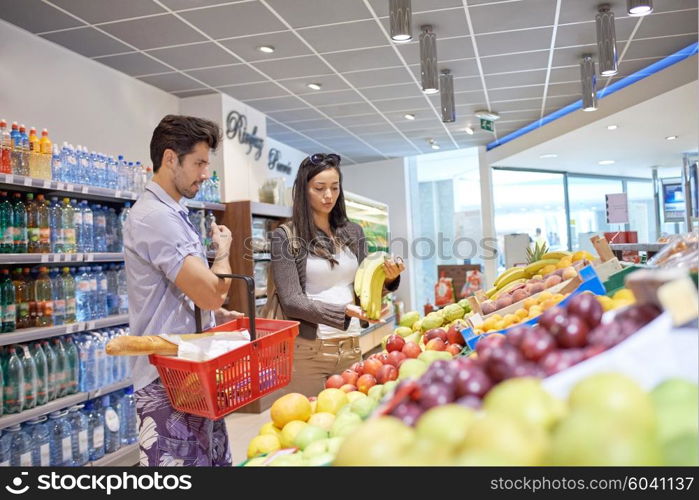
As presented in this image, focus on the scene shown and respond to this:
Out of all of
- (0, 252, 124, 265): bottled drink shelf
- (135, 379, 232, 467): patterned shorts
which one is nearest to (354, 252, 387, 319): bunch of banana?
(135, 379, 232, 467): patterned shorts

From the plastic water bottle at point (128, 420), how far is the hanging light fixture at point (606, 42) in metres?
4.48

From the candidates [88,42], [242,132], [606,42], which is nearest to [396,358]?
[606,42]

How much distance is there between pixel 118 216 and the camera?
15.1 ft

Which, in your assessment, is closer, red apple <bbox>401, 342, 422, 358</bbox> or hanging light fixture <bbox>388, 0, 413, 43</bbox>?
red apple <bbox>401, 342, 422, 358</bbox>

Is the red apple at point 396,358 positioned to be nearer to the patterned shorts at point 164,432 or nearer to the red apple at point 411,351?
the red apple at point 411,351

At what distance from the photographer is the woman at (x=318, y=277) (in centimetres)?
268

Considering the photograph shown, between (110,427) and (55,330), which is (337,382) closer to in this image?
(55,330)

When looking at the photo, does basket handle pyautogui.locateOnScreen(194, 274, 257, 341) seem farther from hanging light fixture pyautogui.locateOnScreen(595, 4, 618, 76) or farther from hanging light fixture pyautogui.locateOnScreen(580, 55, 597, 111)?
hanging light fixture pyautogui.locateOnScreen(580, 55, 597, 111)

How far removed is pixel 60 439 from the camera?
3.85 m

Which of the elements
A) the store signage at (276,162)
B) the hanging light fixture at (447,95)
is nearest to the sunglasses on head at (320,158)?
the hanging light fixture at (447,95)

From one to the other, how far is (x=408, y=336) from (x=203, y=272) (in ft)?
3.76

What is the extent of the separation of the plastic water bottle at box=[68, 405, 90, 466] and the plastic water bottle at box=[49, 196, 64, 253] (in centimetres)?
110

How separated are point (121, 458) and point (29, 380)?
3.31 feet

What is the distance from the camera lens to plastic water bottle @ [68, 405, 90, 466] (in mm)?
3932
